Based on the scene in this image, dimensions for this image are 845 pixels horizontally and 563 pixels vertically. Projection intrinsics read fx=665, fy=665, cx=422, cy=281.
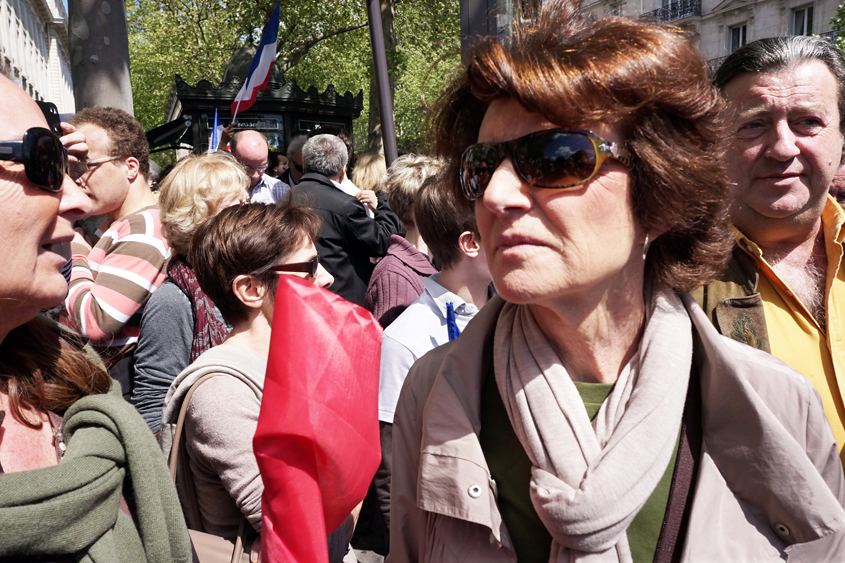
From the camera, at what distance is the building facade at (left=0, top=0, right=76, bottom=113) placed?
124ft

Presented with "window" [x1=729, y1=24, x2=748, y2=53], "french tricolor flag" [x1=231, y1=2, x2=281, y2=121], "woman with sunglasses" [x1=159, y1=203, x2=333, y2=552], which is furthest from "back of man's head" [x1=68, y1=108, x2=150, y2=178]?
"window" [x1=729, y1=24, x2=748, y2=53]

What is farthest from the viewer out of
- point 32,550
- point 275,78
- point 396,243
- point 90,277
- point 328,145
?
point 275,78

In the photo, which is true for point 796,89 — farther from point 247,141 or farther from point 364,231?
point 247,141

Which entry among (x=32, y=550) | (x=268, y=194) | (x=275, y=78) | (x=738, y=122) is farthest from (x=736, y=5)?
(x=32, y=550)

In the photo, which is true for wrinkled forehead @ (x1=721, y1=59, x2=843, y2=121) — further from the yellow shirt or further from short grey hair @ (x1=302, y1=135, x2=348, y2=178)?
short grey hair @ (x1=302, y1=135, x2=348, y2=178)

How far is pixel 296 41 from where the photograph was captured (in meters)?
21.4

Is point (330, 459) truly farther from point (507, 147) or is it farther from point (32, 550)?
point (507, 147)

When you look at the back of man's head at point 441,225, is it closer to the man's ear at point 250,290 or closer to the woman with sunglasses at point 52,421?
the man's ear at point 250,290

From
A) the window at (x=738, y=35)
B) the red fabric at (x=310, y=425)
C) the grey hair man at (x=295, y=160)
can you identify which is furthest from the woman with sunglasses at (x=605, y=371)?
the window at (x=738, y=35)

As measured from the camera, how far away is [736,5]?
103 feet

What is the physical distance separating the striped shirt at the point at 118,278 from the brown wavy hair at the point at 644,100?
2.09 m

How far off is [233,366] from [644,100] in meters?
1.57

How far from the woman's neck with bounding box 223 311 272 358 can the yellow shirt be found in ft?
5.77

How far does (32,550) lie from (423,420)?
2.82 ft
